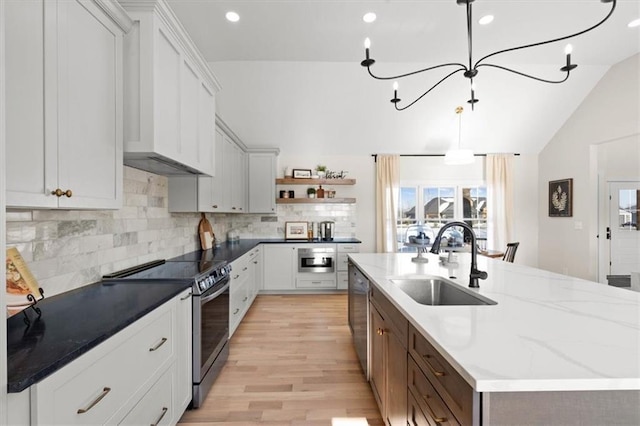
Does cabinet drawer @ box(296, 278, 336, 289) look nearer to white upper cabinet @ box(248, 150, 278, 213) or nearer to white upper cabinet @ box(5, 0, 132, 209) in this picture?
white upper cabinet @ box(248, 150, 278, 213)

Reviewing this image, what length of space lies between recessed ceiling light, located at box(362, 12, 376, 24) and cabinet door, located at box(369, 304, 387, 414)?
276 cm

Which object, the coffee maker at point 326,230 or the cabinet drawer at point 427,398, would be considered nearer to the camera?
the cabinet drawer at point 427,398

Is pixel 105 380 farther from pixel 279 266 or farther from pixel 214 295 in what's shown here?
pixel 279 266

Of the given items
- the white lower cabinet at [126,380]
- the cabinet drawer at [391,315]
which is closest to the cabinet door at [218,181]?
the white lower cabinet at [126,380]

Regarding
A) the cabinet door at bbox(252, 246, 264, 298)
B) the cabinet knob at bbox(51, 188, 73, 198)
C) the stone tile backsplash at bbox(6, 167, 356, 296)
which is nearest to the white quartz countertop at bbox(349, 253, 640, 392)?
the cabinet knob at bbox(51, 188, 73, 198)

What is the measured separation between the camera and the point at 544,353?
2.86 feet

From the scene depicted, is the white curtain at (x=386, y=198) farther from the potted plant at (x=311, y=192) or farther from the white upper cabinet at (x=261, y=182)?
the white upper cabinet at (x=261, y=182)

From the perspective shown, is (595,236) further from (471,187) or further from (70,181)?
(70,181)

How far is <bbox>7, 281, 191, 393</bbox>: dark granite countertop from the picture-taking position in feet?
2.80

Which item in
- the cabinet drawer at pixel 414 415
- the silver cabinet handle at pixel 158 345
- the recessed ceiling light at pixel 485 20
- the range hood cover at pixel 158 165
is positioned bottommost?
the cabinet drawer at pixel 414 415

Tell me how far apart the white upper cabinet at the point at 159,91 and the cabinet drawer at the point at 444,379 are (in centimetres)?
178

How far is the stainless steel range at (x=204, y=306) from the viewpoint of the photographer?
1952mm

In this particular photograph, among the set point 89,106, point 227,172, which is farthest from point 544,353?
point 227,172

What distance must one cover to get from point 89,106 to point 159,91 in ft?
1.54
